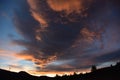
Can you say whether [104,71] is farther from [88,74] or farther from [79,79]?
[79,79]

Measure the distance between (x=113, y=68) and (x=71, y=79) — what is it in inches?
316

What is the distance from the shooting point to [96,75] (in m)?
Answer: 28.4

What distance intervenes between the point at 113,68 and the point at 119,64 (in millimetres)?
1227

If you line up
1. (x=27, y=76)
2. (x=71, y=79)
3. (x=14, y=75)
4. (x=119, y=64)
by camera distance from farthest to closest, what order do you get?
(x=27, y=76)
(x=14, y=75)
(x=71, y=79)
(x=119, y=64)

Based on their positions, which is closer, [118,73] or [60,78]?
[118,73]

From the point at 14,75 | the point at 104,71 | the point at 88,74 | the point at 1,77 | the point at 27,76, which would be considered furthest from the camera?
the point at 27,76

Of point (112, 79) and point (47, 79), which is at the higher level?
point (47, 79)

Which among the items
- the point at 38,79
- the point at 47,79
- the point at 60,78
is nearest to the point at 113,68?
the point at 60,78

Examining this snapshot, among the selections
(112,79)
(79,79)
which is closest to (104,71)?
(112,79)

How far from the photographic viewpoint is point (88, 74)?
29.5 m

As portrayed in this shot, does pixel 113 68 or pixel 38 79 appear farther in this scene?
pixel 38 79

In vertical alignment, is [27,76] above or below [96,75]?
above

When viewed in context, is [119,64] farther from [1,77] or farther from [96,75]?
[1,77]

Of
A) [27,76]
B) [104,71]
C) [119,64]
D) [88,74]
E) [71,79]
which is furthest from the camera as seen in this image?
[27,76]
